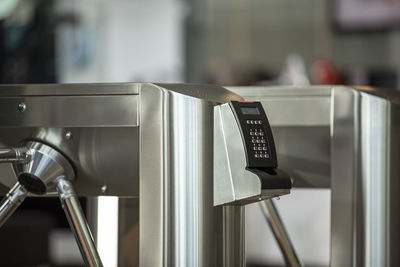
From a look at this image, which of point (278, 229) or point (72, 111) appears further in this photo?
point (278, 229)

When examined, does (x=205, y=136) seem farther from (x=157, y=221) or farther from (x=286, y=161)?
(x=286, y=161)

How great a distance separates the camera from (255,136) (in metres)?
1.25

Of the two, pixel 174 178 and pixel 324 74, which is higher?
pixel 324 74

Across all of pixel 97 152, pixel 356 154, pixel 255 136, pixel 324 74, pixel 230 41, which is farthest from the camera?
pixel 230 41

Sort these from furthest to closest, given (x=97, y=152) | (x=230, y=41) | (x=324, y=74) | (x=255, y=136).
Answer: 1. (x=230, y=41)
2. (x=324, y=74)
3. (x=97, y=152)
4. (x=255, y=136)

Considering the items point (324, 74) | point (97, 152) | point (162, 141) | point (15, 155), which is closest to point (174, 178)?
point (162, 141)

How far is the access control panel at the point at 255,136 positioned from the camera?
1235 mm

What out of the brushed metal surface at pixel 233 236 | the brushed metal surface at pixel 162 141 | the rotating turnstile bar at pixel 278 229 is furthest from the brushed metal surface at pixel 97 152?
the rotating turnstile bar at pixel 278 229

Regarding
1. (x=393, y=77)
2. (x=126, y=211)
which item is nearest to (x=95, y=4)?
(x=393, y=77)

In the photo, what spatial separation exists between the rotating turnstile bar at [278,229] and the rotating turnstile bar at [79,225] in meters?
0.44

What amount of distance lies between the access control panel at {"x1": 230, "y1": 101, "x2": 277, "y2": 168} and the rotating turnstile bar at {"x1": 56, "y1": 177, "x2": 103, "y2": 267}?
0.28 m

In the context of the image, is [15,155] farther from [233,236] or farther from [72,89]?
[233,236]

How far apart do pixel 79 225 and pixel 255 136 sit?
309mm

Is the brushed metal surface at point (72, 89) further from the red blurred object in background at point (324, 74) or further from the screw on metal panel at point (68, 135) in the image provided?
the red blurred object in background at point (324, 74)
